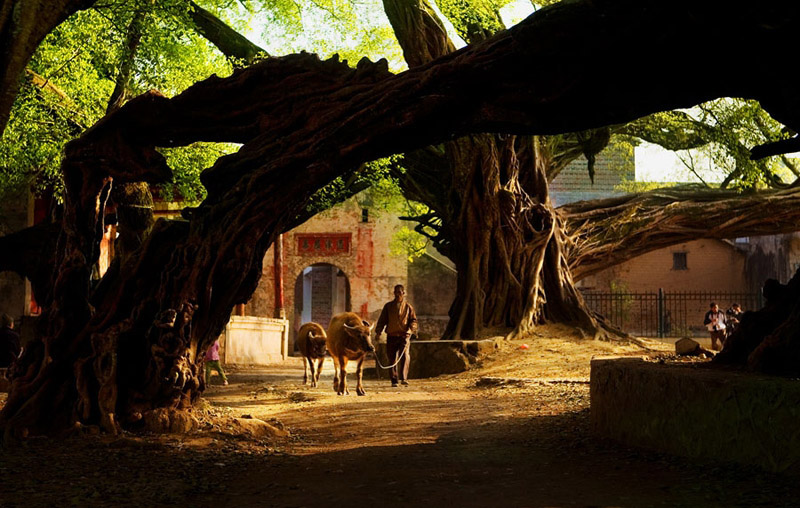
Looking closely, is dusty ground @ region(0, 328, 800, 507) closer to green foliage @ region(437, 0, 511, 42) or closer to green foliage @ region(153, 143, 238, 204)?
green foliage @ region(153, 143, 238, 204)

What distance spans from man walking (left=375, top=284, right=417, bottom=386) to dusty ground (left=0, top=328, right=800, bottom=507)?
4117 millimetres

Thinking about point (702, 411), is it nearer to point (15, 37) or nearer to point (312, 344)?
point (15, 37)

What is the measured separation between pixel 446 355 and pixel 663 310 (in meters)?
17.7

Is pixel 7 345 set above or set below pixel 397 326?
below

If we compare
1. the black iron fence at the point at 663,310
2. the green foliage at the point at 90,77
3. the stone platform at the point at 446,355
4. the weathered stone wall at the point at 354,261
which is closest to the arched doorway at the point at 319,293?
the weathered stone wall at the point at 354,261

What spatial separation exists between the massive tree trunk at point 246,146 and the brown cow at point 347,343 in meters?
4.63

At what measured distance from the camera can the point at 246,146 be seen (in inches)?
300

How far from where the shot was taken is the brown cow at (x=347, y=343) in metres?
12.2

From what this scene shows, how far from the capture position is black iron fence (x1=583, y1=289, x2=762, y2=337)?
30375 millimetres

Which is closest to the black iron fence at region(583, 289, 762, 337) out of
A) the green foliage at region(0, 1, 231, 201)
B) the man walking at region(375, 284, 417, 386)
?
the man walking at region(375, 284, 417, 386)

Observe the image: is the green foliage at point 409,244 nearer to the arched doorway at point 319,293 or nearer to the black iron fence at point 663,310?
the black iron fence at point 663,310

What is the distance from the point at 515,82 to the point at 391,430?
3578 millimetres

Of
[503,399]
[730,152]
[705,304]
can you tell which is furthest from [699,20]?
[705,304]


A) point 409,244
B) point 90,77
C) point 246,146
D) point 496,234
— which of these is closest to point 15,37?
→ point 246,146
